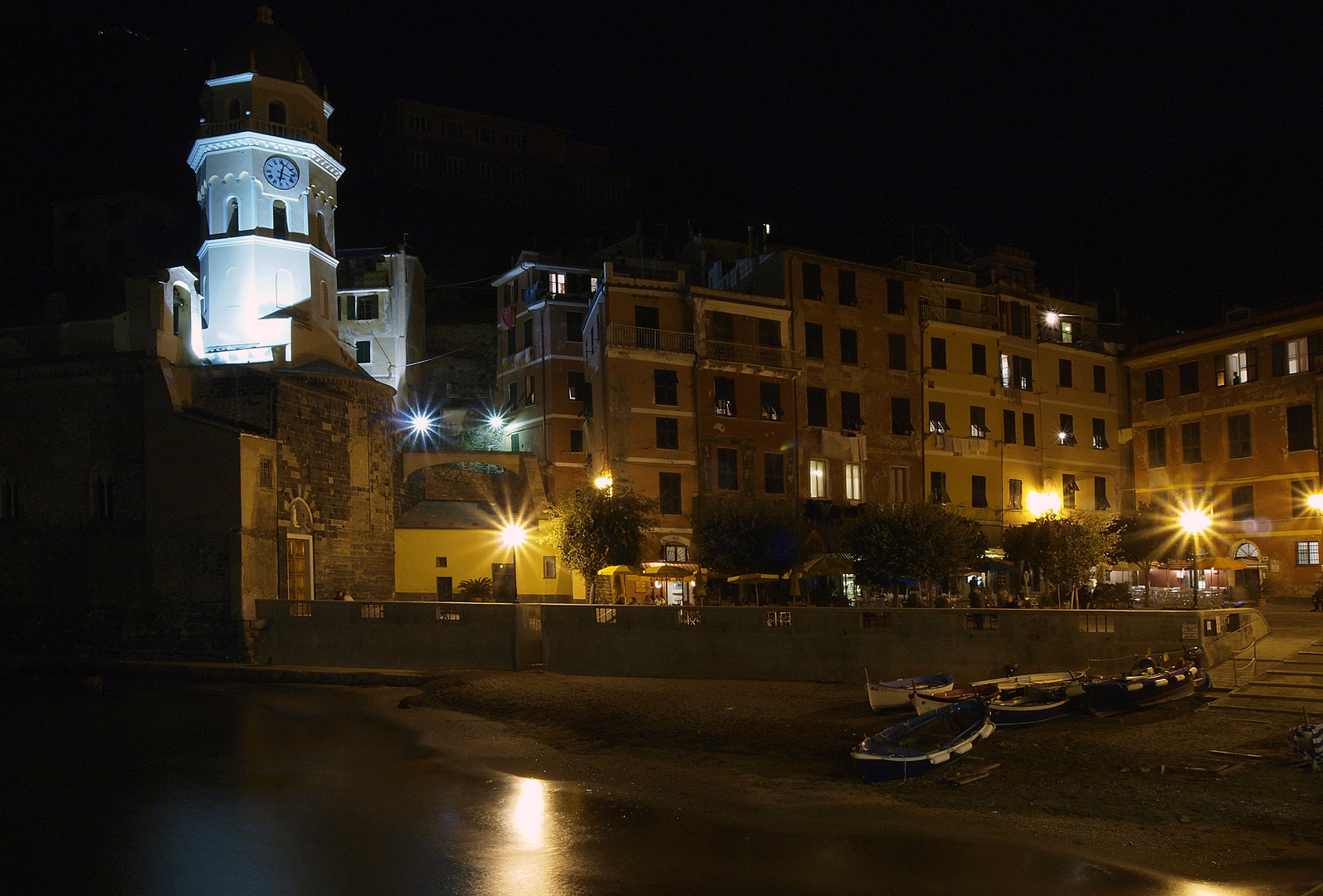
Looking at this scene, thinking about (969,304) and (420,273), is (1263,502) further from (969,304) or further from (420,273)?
(420,273)

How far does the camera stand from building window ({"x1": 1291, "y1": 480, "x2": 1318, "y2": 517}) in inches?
1572

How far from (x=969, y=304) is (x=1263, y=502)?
1377 cm

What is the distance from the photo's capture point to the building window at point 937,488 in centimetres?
4338

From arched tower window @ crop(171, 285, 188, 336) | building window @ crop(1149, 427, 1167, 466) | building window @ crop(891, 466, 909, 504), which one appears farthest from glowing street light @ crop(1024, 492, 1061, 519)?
arched tower window @ crop(171, 285, 188, 336)

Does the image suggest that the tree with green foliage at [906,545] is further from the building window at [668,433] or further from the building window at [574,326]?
the building window at [574,326]

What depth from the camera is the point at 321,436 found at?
38.0 m

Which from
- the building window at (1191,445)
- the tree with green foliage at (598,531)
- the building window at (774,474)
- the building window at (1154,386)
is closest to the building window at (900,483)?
the building window at (774,474)

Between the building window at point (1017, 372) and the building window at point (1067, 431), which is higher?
the building window at point (1017, 372)

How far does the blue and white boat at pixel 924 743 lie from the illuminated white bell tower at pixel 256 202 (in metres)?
27.8

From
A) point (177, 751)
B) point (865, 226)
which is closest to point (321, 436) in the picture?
point (177, 751)

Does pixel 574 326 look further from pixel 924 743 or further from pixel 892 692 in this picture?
pixel 924 743

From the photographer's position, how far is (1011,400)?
46.1 meters

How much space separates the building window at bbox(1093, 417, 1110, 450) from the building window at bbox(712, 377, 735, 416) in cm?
1812

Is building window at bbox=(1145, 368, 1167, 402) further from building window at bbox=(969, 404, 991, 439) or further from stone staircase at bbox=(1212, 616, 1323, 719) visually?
stone staircase at bbox=(1212, 616, 1323, 719)
